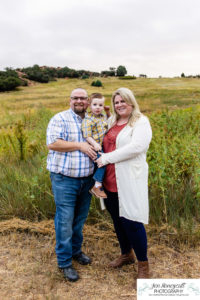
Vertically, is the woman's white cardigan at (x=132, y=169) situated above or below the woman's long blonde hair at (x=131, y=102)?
below

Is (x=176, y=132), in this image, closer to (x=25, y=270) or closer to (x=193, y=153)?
(x=193, y=153)

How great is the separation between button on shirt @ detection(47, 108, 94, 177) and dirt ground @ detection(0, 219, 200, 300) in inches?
41.9

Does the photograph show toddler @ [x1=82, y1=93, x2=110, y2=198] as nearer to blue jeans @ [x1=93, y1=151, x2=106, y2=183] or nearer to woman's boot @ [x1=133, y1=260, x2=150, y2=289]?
blue jeans @ [x1=93, y1=151, x2=106, y2=183]

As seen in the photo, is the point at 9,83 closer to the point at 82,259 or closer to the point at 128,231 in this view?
the point at 82,259

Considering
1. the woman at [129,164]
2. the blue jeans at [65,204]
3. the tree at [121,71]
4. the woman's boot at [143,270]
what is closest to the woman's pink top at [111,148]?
the woman at [129,164]

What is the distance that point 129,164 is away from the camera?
7.65 ft

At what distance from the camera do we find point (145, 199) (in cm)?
238

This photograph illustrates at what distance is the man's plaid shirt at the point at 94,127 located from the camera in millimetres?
2479

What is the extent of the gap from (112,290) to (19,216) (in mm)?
1840

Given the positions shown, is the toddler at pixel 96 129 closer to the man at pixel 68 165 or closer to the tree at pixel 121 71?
the man at pixel 68 165

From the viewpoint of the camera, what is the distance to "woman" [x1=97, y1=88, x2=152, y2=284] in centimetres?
230

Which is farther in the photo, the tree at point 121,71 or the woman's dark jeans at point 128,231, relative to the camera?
the tree at point 121,71

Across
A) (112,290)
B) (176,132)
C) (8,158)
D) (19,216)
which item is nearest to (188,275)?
(112,290)

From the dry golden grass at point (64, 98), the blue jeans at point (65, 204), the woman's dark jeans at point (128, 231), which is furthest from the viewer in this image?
the dry golden grass at point (64, 98)
